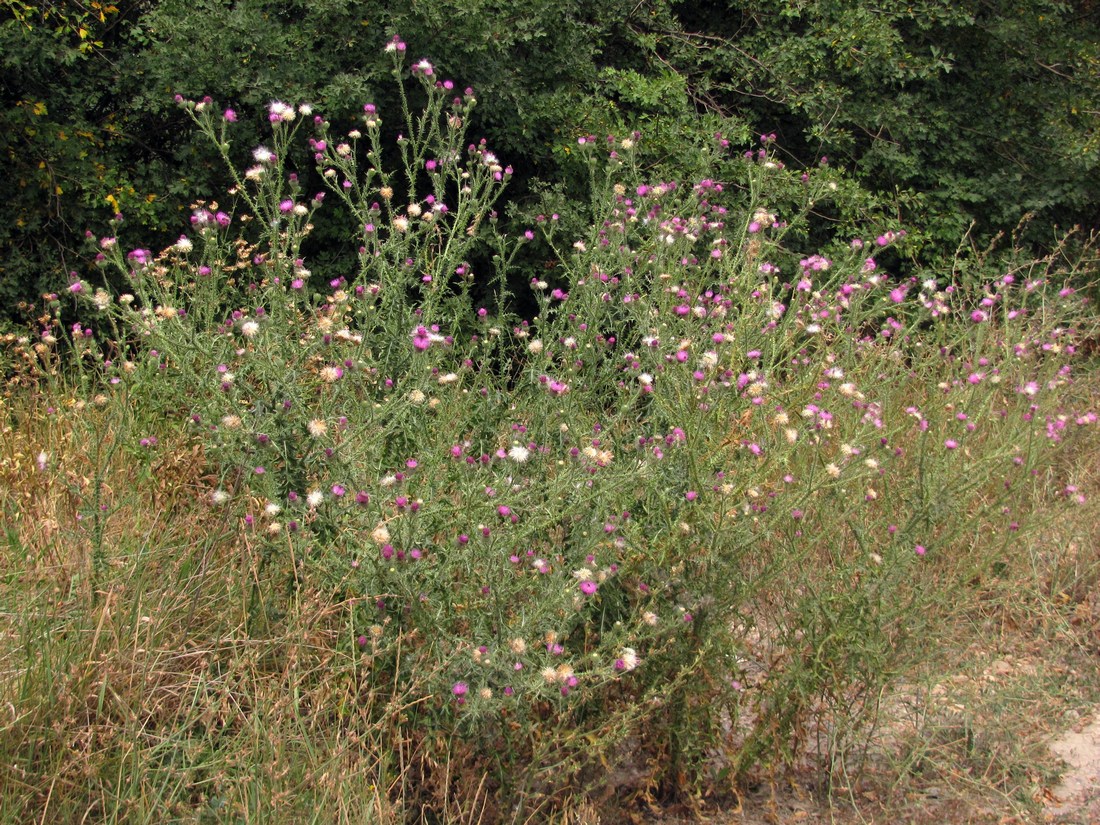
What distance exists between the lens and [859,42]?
21.4ft

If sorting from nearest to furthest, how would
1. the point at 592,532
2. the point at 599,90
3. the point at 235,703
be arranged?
the point at 235,703, the point at 592,532, the point at 599,90

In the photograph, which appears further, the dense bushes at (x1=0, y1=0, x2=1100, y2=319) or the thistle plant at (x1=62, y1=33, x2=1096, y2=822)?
the dense bushes at (x1=0, y1=0, x2=1100, y2=319)

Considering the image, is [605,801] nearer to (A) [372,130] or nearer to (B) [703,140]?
(A) [372,130]

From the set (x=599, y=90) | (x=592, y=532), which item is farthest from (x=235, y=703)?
(x=599, y=90)

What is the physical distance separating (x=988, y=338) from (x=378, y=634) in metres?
3.63

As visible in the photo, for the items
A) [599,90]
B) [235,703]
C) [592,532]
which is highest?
[599,90]

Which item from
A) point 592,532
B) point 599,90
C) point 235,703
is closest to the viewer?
point 235,703

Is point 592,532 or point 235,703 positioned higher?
point 592,532

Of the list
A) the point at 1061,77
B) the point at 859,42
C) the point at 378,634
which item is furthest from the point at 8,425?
the point at 1061,77

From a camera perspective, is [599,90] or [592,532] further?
[599,90]

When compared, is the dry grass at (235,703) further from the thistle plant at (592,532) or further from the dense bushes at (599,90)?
the dense bushes at (599,90)

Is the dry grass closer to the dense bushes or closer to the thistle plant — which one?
the thistle plant

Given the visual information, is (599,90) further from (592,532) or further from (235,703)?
(235,703)

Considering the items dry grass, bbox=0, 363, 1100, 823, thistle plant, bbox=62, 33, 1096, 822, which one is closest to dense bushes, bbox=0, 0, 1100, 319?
thistle plant, bbox=62, 33, 1096, 822
